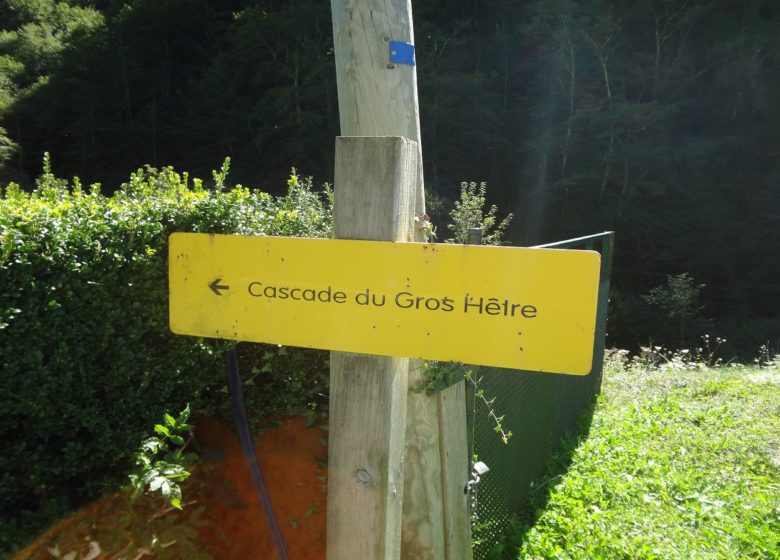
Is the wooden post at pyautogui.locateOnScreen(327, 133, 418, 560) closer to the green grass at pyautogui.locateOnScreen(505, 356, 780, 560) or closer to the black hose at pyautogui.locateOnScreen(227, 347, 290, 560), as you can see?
the black hose at pyautogui.locateOnScreen(227, 347, 290, 560)

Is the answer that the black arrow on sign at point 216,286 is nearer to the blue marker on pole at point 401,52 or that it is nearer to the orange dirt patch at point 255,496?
the blue marker on pole at point 401,52

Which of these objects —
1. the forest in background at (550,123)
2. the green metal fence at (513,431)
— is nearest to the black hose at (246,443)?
the green metal fence at (513,431)

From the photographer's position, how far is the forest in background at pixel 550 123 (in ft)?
82.7

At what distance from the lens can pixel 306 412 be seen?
2.73 meters

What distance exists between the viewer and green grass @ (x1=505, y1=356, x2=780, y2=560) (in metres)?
3.31

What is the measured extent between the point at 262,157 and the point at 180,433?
31.6 metres

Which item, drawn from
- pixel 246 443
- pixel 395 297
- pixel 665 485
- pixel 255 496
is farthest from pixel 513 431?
pixel 395 297

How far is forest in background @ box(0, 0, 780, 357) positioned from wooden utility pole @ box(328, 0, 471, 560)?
18.6 metres

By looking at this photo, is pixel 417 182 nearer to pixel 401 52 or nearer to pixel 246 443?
pixel 401 52

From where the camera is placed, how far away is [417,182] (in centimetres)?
186

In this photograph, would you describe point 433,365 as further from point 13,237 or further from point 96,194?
point 96,194

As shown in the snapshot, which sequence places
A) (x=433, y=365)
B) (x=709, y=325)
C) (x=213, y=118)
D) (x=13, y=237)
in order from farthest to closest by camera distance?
(x=213, y=118) < (x=709, y=325) < (x=433, y=365) < (x=13, y=237)

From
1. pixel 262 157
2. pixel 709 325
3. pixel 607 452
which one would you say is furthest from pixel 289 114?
pixel 607 452

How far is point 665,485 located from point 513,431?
1218 mm
